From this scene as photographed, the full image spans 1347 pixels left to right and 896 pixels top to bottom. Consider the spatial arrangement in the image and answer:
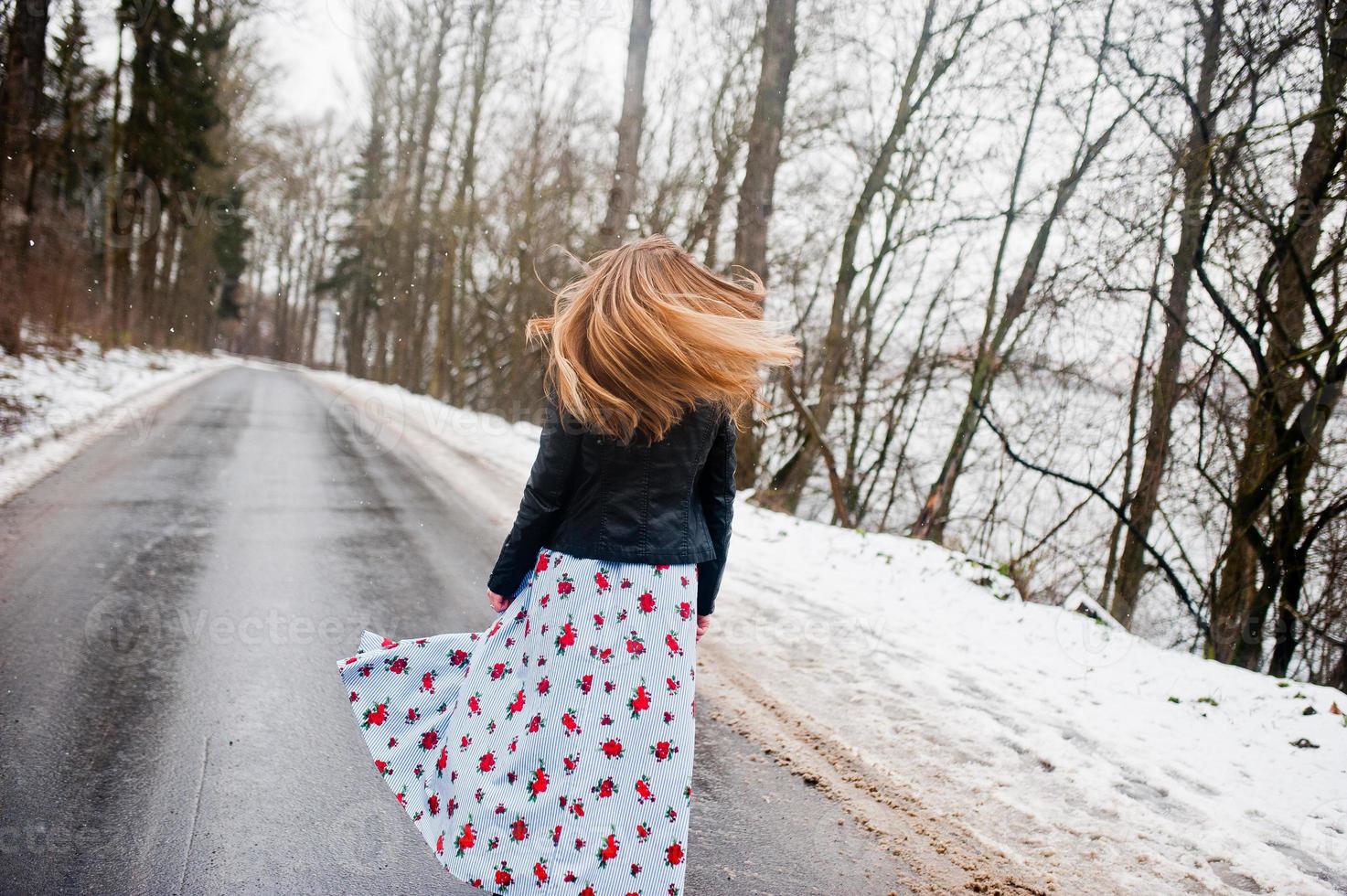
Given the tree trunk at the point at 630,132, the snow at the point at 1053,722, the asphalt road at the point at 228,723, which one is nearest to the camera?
the asphalt road at the point at 228,723

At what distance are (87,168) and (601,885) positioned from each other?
96.4 feet

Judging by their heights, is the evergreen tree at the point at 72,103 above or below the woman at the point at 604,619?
above

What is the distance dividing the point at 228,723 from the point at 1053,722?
3982 millimetres

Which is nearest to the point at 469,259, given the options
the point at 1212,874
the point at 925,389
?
the point at 925,389

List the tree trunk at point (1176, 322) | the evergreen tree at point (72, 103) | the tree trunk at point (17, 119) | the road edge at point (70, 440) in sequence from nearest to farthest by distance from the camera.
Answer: the road edge at point (70, 440)
the tree trunk at point (1176, 322)
the tree trunk at point (17, 119)
the evergreen tree at point (72, 103)

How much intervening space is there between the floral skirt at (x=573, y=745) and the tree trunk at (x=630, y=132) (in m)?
10.0

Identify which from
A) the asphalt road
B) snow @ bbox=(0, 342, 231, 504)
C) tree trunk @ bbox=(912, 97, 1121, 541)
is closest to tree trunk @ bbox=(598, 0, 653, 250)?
tree trunk @ bbox=(912, 97, 1121, 541)

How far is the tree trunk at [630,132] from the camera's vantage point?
1163 cm

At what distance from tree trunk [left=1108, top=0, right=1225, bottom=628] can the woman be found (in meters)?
6.86

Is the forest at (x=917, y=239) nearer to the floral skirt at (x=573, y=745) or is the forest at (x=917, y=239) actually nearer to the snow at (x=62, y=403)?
the snow at (x=62, y=403)

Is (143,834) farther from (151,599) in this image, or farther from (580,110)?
(580,110)

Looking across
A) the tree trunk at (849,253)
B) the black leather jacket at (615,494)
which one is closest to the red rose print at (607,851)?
the black leather jacket at (615,494)

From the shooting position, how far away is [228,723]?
315 centimetres

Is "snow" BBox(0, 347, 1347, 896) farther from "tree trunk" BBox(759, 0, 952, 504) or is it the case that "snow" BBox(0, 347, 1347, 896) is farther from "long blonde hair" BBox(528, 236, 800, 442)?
"tree trunk" BBox(759, 0, 952, 504)
